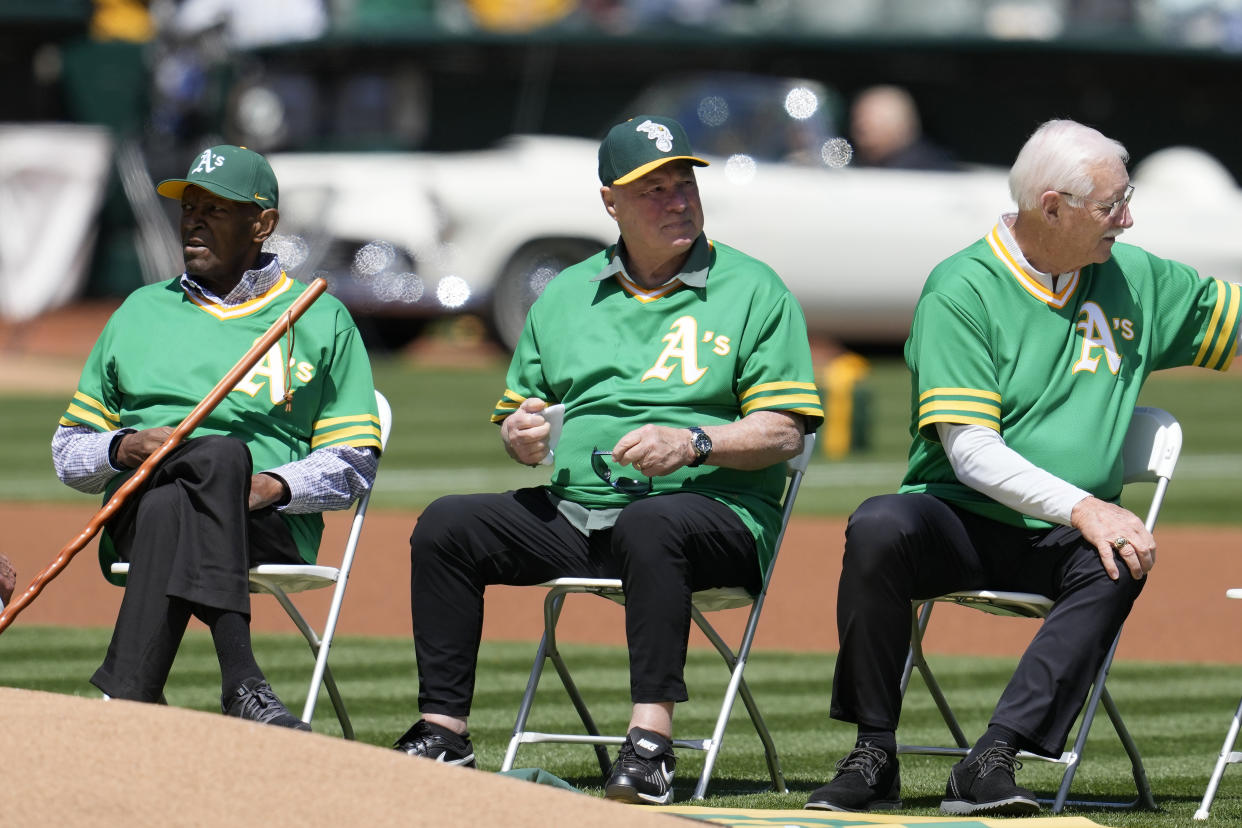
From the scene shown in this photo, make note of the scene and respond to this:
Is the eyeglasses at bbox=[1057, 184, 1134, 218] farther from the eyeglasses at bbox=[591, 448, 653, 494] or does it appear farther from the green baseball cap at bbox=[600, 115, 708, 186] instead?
the eyeglasses at bbox=[591, 448, 653, 494]

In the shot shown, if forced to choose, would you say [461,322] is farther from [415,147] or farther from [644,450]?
[644,450]

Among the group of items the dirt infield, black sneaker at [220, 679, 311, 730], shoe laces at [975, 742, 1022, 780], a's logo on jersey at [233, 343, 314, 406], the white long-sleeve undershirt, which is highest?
the white long-sleeve undershirt

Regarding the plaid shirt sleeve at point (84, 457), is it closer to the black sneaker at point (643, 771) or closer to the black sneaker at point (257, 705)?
the black sneaker at point (257, 705)

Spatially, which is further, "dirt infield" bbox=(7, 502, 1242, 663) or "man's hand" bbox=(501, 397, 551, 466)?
"dirt infield" bbox=(7, 502, 1242, 663)

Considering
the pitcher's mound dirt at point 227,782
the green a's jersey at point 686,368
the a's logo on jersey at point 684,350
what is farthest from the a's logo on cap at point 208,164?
the pitcher's mound dirt at point 227,782

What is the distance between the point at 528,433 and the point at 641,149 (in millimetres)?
814

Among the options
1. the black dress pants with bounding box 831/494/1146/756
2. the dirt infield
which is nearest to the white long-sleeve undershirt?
the black dress pants with bounding box 831/494/1146/756

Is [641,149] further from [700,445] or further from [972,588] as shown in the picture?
[972,588]

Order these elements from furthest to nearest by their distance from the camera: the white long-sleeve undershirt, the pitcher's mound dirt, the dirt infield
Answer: the dirt infield → the white long-sleeve undershirt → the pitcher's mound dirt

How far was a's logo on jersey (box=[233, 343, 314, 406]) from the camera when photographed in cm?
588

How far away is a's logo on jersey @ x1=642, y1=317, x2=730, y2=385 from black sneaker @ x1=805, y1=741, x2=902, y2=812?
106cm

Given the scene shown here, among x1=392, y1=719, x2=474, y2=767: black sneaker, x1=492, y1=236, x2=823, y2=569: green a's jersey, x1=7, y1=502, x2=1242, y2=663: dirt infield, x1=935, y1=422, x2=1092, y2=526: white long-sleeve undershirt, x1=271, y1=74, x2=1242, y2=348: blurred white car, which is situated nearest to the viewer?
x1=935, y1=422, x2=1092, y2=526: white long-sleeve undershirt

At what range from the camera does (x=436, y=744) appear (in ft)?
17.9

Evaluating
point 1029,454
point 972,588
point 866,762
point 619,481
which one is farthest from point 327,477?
point 1029,454
